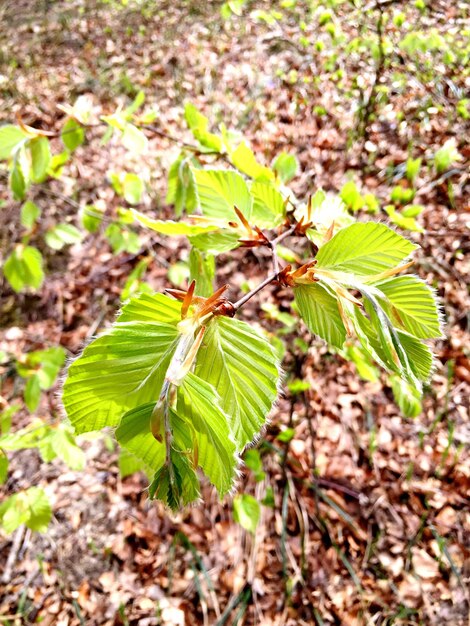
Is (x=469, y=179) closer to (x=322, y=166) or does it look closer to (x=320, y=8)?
(x=322, y=166)

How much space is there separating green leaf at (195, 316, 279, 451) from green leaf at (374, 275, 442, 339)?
6.1 inches

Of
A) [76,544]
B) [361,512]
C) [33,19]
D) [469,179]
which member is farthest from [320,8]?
[76,544]

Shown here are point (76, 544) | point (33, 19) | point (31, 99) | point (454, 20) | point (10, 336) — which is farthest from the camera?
point (33, 19)

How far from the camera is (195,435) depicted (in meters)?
0.44

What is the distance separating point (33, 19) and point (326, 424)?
18.1 feet

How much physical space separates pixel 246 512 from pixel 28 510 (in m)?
0.83

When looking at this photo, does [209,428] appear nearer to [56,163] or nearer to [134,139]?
[134,139]

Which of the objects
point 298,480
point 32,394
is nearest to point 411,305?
point 32,394

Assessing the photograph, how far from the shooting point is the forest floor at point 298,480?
1.94 metres

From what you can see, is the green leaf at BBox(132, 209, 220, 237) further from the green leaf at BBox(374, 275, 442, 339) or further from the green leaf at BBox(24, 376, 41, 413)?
the green leaf at BBox(24, 376, 41, 413)

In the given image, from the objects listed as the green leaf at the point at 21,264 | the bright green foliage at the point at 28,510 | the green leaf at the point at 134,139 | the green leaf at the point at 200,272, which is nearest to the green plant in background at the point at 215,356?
the green leaf at the point at 200,272

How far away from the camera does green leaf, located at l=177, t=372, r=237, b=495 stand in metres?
0.41

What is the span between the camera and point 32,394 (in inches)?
66.0

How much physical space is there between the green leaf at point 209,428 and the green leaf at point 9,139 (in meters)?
0.86
